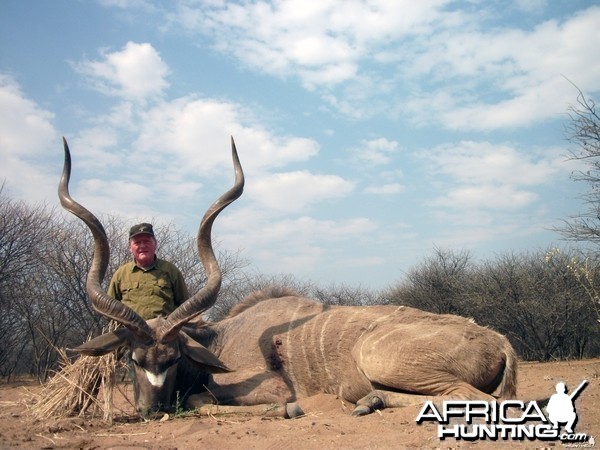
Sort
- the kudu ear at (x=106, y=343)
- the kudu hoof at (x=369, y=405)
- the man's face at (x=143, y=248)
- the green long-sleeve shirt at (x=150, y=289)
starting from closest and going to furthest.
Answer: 1. the kudu hoof at (x=369, y=405)
2. the kudu ear at (x=106, y=343)
3. the green long-sleeve shirt at (x=150, y=289)
4. the man's face at (x=143, y=248)

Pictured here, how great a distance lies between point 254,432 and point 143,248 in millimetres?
2401

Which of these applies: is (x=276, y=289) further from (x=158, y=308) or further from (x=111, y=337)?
(x=111, y=337)

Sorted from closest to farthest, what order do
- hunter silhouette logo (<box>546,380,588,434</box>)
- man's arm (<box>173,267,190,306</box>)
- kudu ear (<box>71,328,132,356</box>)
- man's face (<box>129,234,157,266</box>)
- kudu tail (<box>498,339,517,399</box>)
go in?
hunter silhouette logo (<box>546,380,588,434</box>)
kudu tail (<box>498,339,517,399</box>)
kudu ear (<box>71,328,132,356</box>)
man's face (<box>129,234,157,266</box>)
man's arm (<box>173,267,190,306</box>)

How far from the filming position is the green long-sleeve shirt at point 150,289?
5.31 metres

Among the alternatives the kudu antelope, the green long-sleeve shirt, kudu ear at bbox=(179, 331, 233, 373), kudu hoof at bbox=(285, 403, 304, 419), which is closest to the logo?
the kudu antelope

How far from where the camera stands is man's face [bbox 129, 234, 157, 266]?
5.42 meters

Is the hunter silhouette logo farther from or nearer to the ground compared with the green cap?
nearer to the ground

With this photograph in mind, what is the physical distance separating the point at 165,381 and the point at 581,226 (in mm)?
6809

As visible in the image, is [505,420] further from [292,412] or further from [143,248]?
[143,248]

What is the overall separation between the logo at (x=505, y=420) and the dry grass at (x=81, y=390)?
2.64 metres

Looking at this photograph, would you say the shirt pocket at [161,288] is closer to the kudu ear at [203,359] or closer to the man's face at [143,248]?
the man's face at [143,248]

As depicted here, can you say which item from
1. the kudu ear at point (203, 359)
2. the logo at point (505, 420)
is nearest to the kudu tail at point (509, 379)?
the logo at point (505, 420)

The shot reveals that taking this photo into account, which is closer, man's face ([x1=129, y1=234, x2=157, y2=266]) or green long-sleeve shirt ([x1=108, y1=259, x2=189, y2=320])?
green long-sleeve shirt ([x1=108, y1=259, x2=189, y2=320])

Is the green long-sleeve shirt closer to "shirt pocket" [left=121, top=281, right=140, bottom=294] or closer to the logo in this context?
"shirt pocket" [left=121, top=281, right=140, bottom=294]
